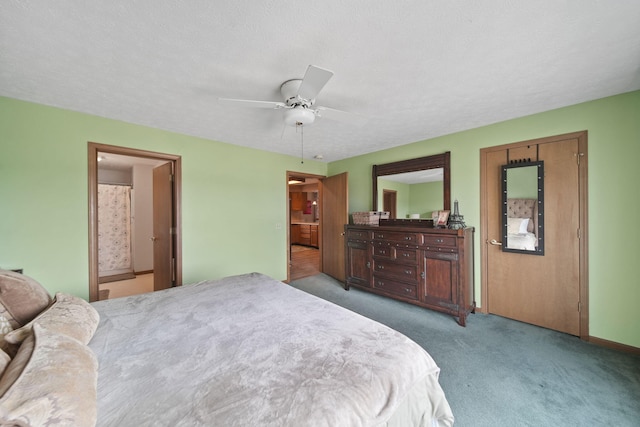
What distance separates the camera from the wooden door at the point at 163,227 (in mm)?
3303

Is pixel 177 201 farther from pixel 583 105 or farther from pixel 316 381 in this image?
pixel 583 105

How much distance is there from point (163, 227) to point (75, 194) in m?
1.13

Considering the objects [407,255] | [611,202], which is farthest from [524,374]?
[611,202]

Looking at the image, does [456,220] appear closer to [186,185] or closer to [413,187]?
[413,187]

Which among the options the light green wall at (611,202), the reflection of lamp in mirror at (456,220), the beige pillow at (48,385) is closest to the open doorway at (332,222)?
the reflection of lamp in mirror at (456,220)

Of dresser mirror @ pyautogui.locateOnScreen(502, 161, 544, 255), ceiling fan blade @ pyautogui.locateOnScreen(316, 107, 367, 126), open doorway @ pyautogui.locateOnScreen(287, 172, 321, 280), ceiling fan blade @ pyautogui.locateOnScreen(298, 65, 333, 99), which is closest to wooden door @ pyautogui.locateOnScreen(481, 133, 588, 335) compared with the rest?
dresser mirror @ pyautogui.locateOnScreen(502, 161, 544, 255)

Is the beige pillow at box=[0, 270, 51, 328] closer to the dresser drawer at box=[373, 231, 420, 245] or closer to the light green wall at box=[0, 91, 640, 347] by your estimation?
the light green wall at box=[0, 91, 640, 347]

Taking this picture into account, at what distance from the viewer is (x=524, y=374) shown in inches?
75.0

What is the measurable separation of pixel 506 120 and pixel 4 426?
4.07 metres

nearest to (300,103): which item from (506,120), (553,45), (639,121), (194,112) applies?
(194,112)

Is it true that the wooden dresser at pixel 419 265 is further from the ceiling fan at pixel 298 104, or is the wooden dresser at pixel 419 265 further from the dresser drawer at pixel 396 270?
the ceiling fan at pixel 298 104

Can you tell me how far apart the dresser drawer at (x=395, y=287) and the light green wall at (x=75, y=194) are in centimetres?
208

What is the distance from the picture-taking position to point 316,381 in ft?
3.03

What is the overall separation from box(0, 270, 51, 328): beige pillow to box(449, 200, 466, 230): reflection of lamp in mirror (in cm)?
364
